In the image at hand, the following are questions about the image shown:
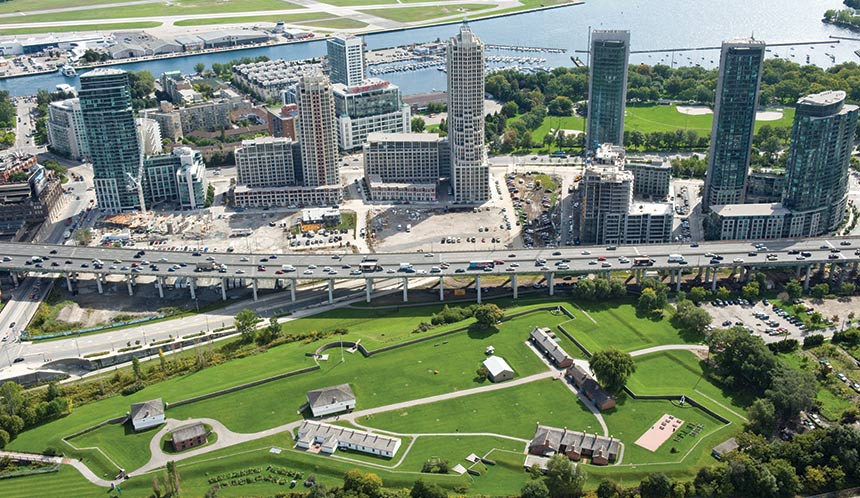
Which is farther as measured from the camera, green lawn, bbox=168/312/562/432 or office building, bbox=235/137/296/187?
office building, bbox=235/137/296/187

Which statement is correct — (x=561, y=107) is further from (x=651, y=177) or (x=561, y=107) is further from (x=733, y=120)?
(x=733, y=120)

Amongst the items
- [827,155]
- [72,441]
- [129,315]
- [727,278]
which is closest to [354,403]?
[72,441]


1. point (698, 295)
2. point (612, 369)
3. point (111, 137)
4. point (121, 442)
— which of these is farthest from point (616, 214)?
point (111, 137)

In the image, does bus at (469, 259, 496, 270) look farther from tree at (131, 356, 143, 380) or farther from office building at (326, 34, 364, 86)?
office building at (326, 34, 364, 86)

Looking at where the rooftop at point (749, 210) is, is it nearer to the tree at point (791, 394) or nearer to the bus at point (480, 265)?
the bus at point (480, 265)

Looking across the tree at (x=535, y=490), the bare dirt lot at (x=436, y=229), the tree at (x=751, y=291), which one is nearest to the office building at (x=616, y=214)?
the bare dirt lot at (x=436, y=229)

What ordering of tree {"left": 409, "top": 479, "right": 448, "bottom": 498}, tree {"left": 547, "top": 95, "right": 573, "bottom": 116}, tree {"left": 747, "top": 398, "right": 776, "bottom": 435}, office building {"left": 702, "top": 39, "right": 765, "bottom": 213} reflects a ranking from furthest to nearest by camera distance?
tree {"left": 547, "top": 95, "right": 573, "bottom": 116} → office building {"left": 702, "top": 39, "right": 765, "bottom": 213} → tree {"left": 747, "top": 398, "right": 776, "bottom": 435} → tree {"left": 409, "top": 479, "right": 448, "bottom": 498}

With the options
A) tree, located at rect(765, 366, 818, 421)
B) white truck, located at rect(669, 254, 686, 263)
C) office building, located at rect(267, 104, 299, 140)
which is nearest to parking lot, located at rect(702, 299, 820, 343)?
white truck, located at rect(669, 254, 686, 263)
